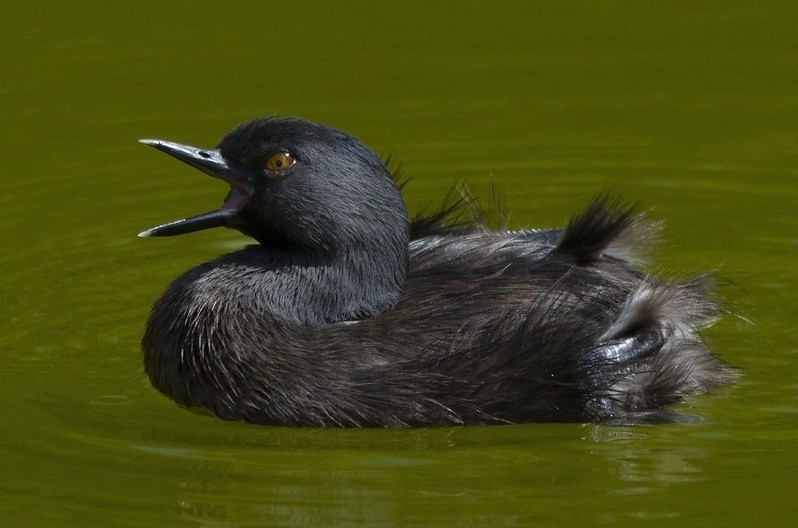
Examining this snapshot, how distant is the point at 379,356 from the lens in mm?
9281

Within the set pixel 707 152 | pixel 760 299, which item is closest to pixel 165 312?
pixel 760 299

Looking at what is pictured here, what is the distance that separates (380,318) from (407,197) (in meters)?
3.07

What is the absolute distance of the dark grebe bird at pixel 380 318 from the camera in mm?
9211

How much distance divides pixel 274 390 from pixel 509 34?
6332 millimetres

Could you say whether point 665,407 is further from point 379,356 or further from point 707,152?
point 707,152

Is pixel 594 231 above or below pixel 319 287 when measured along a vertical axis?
above

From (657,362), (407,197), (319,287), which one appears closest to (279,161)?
(319,287)

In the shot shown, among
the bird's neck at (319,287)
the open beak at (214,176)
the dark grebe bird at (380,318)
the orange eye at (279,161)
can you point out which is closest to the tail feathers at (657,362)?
the dark grebe bird at (380,318)

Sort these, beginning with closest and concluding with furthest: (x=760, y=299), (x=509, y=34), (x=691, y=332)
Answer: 1. (x=691, y=332)
2. (x=760, y=299)
3. (x=509, y=34)

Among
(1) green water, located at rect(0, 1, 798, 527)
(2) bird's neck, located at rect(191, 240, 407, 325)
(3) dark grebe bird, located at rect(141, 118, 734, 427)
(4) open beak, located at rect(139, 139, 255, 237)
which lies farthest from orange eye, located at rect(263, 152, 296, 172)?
(1) green water, located at rect(0, 1, 798, 527)

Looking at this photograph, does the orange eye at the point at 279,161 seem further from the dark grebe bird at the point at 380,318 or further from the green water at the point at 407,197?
the green water at the point at 407,197

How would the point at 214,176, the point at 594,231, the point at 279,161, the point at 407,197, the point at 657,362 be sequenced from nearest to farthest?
the point at 657,362 < the point at 279,161 < the point at 214,176 < the point at 594,231 < the point at 407,197

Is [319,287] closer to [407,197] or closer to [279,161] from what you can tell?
[279,161]

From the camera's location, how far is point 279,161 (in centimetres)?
963
